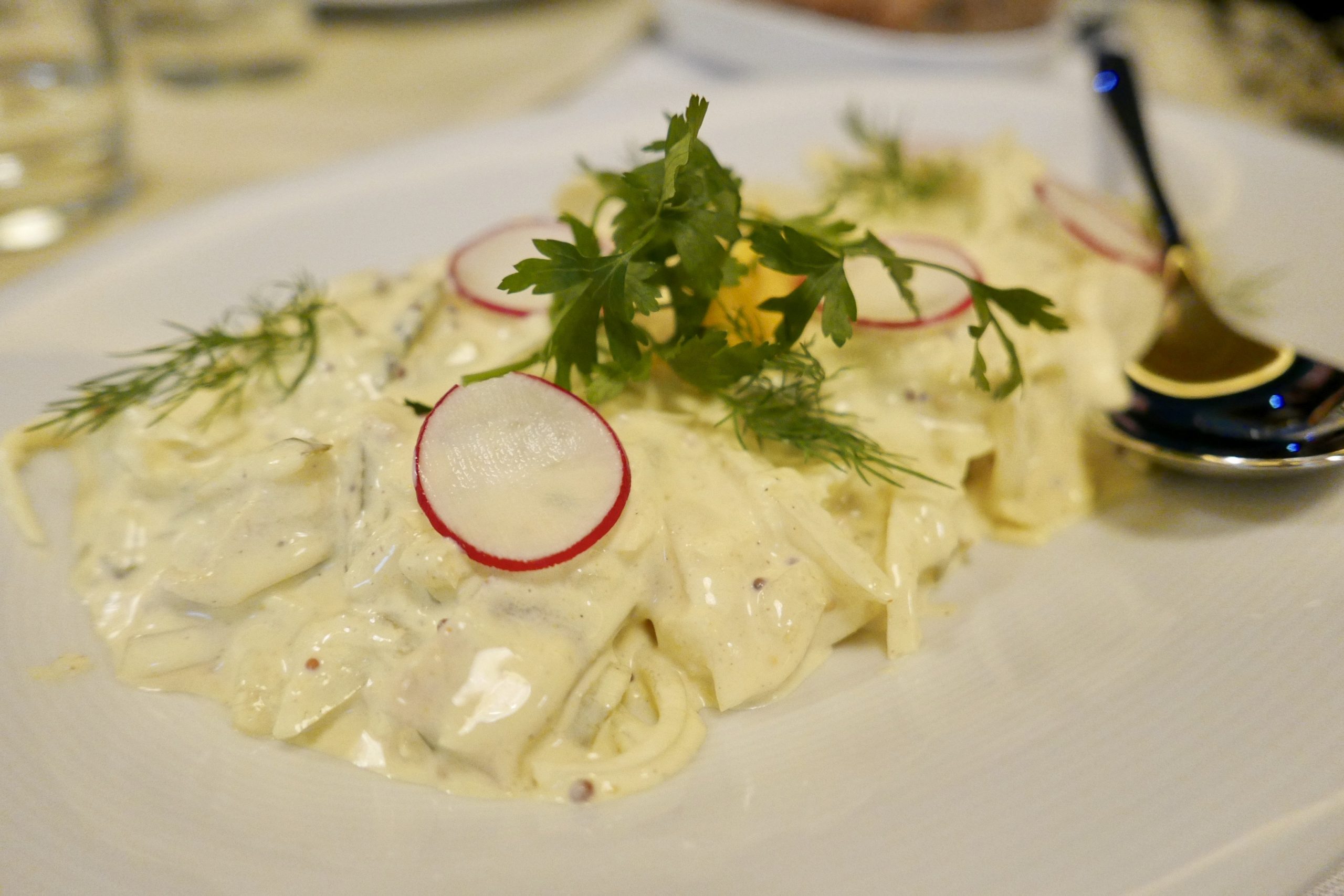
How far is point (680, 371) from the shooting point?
6.75 feet

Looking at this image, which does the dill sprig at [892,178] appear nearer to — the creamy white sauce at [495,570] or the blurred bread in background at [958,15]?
the creamy white sauce at [495,570]

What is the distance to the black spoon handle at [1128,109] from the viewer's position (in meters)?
3.17

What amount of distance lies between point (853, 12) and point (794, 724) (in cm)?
381

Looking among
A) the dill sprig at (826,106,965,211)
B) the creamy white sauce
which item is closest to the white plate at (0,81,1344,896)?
the creamy white sauce

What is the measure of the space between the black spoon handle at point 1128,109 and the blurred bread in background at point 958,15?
3.15 ft

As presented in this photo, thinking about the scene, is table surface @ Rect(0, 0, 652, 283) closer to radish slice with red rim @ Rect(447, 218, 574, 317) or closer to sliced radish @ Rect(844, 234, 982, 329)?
radish slice with red rim @ Rect(447, 218, 574, 317)

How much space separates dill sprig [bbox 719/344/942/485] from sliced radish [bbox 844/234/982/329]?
8.8 inches

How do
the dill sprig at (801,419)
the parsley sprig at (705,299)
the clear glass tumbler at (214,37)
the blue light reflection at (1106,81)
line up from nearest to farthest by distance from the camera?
1. the parsley sprig at (705,299)
2. the dill sprig at (801,419)
3. the blue light reflection at (1106,81)
4. the clear glass tumbler at (214,37)

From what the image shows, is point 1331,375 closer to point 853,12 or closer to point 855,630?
point 855,630

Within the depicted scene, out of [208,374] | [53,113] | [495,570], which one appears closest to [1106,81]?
[495,570]

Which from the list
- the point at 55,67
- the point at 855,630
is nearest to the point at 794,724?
the point at 855,630

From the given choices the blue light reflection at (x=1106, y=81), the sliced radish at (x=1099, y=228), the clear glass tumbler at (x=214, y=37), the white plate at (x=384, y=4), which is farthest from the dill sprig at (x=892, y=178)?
the white plate at (x=384, y=4)

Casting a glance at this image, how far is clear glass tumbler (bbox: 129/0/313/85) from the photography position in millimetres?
4875

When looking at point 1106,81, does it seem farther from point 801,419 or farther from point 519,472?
point 519,472
